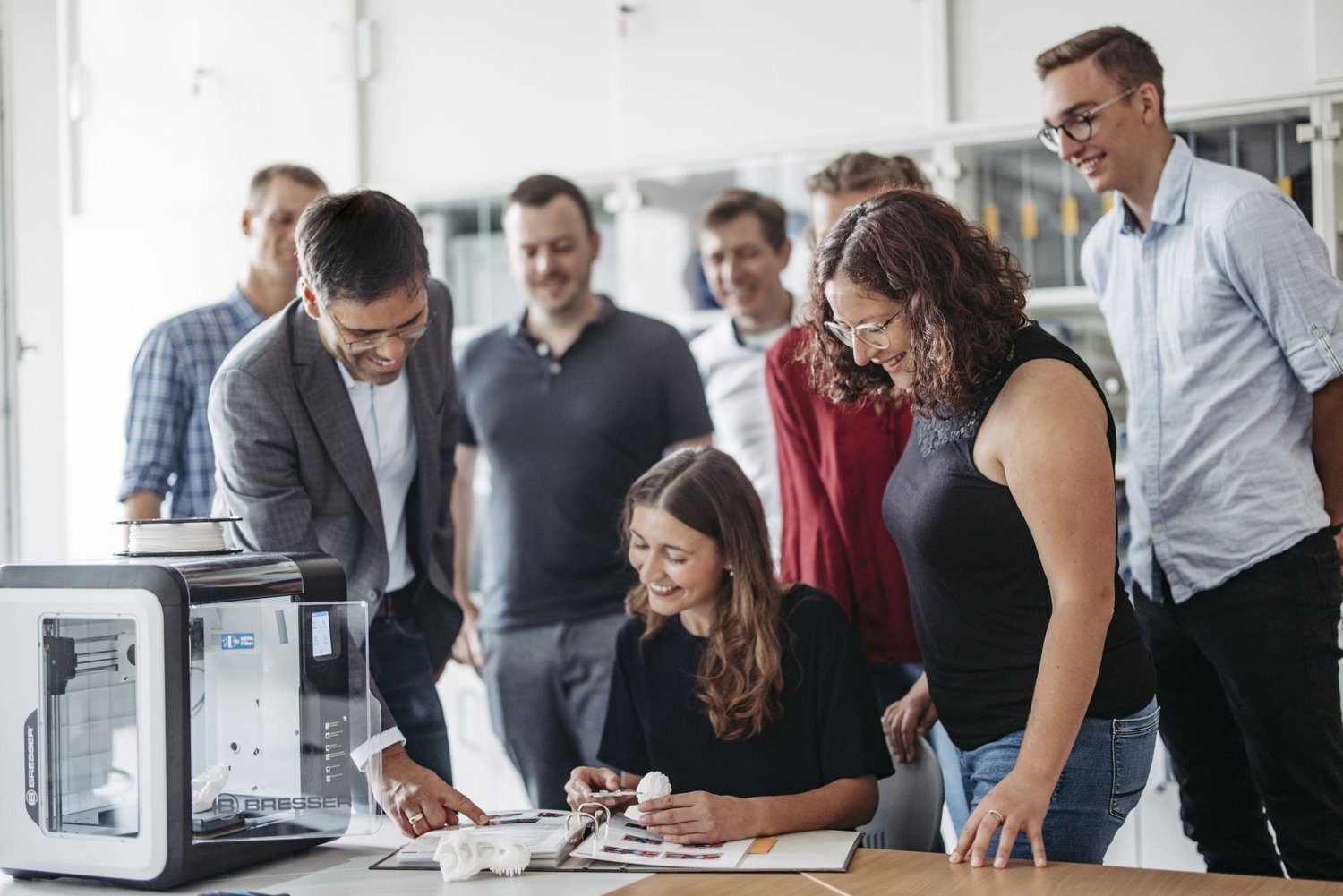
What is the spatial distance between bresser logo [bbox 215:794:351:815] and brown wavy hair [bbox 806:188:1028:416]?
83 centimetres

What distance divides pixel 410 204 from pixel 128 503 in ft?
4.31

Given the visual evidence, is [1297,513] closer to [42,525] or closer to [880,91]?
[880,91]

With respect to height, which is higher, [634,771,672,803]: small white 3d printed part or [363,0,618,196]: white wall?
[363,0,618,196]: white wall

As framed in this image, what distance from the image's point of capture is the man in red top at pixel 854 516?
2.10 metres

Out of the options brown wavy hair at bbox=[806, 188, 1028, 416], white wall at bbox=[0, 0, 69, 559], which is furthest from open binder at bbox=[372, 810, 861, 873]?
white wall at bbox=[0, 0, 69, 559]

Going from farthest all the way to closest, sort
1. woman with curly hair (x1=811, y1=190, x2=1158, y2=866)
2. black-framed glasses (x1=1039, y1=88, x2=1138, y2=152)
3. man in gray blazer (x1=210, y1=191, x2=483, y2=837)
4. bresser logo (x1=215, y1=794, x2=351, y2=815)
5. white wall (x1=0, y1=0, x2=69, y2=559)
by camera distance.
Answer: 1. white wall (x1=0, y1=0, x2=69, y2=559)
2. black-framed glasses (x1=1039, y1=88, x2=1138, y2=152)
3. man in gray blazer (x1=210, y1=191, x2=483, y2=837)
4. bresser logo (x1=215, y1=794, x2=351, y2=815)
5. woman with curly hair (x1=811, y1=190, x2=1158, y2=866)

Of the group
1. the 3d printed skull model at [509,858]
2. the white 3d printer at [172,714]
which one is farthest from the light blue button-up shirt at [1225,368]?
the white 3d printer at [172,714]

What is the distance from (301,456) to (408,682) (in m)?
0.40

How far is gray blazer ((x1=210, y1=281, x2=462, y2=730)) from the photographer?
1.77 m

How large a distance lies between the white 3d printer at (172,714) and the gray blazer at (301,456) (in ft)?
0.57

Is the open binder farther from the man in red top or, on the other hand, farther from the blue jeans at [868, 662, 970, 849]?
the man in red top

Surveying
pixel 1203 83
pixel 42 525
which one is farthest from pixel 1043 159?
pixel 42 525

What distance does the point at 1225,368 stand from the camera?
1.94 meters

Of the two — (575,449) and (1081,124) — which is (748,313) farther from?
(1081,124)
